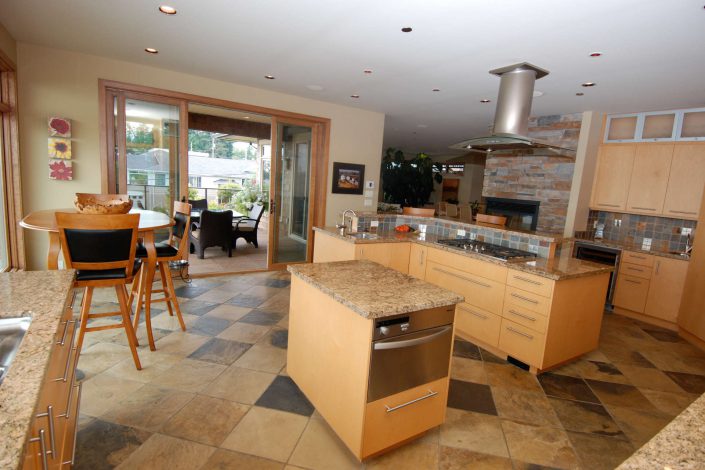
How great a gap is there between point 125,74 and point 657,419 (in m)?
5.78

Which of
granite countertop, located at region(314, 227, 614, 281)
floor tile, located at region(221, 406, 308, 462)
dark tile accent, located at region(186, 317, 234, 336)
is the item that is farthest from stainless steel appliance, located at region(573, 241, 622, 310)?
dark tile accent, located at region(186, 317, 234, 336)

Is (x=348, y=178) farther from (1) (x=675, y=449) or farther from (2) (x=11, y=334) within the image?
(1) (x=675, y=449)

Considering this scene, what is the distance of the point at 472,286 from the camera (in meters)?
3.23

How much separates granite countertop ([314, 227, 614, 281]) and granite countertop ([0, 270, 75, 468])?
8.21 feet

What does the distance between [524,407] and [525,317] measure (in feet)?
2.27

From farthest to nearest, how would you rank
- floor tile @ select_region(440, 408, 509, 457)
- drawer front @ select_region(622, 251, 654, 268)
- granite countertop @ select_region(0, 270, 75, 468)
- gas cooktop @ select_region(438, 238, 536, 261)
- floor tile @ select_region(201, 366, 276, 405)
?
1. drawer front @ select_region(622, 251, 654, 268)
2. gas cooktop @ select_region(438, 238, 536, 261)
3. floor tile @ select_region(201, 366, 276, 405)
4. floor tile @ select_region(440, 408, 509, 457)
5. granite countertop @ select_region(0, 270, 75, 468)

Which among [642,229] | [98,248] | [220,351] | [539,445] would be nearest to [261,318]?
[220,351]

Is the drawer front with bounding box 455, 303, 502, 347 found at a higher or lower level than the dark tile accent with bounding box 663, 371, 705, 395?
higher

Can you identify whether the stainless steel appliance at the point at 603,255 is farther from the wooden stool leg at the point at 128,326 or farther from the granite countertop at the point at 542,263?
the wooden stool leg at the point at 128,326

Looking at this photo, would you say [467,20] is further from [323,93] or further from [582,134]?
[582,134]

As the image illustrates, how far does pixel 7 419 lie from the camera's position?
0.70 m

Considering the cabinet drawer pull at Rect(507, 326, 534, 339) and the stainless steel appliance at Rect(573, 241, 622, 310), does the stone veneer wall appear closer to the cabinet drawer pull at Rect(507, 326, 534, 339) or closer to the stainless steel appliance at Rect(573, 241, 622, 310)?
the stainless steel appliance at Rect(573, 241, 622, 310)

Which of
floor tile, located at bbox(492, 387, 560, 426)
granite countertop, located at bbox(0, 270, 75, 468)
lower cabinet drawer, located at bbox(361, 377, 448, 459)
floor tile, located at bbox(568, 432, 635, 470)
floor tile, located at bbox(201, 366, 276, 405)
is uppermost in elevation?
granite countertop, located at bbox(0, 270, 75, 468)

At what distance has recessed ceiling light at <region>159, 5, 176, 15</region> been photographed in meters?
2.67
